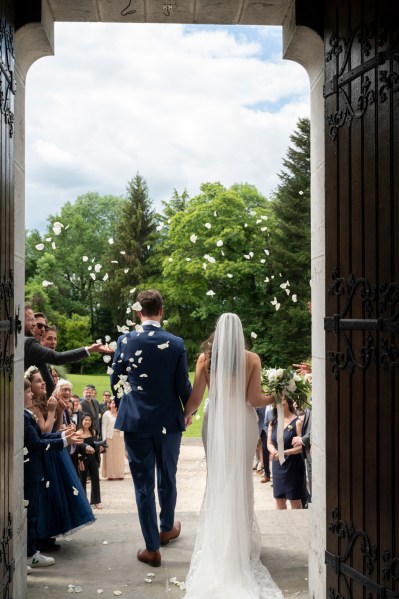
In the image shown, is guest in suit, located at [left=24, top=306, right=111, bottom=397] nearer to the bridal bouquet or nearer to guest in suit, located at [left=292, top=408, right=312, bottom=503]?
the bridal bouquet

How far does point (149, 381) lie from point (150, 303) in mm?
642

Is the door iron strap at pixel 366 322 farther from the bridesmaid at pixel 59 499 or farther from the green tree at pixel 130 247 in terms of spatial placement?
the green tree at pixel 130 247

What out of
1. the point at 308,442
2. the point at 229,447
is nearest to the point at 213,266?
the point at 308,442

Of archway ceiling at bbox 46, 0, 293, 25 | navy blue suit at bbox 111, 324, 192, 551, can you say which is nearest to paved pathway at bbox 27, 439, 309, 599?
navy blue suit at bbox 111, 324, 192, 551

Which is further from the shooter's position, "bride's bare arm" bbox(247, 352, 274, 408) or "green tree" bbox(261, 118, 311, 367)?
"green tree" bbox(261, 118, 311, 367)

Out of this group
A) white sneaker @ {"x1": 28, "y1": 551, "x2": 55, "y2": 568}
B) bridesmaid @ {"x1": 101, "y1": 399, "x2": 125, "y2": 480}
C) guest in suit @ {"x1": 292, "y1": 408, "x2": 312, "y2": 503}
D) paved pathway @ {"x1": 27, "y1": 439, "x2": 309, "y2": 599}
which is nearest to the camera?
paved pathway @ {"x1": 27, "y1": 439, "x2": 309, "y2": 599}

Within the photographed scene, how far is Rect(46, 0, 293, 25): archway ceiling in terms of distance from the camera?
178 inches

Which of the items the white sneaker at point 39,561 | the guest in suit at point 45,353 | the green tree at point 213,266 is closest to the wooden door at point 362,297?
the white sneaker at point 39,561

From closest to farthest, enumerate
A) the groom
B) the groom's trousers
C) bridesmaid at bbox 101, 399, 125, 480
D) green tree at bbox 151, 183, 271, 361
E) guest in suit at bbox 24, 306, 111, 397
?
the groom's trousers, the groom, guest in suit at bbox 24, 306, 111, 397, bridesmaid at bbox 101, 399, 125, 480, green tree at bbox 151, 183, 271, 361

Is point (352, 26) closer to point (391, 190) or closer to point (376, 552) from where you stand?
point (391, 190)

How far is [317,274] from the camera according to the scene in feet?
14.8

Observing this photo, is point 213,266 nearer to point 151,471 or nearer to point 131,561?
point 151,471

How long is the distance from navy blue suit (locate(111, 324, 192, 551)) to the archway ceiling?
2354mm

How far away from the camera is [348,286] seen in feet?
12.2
